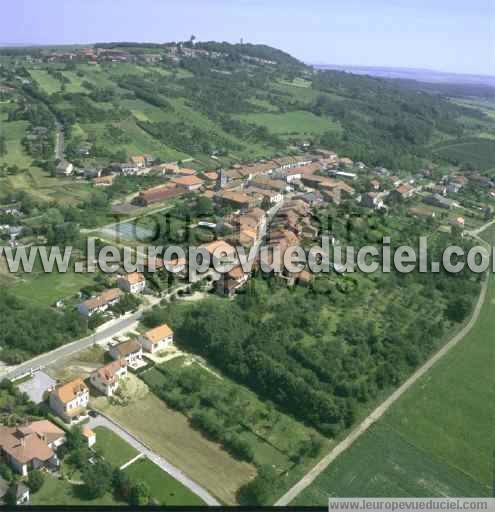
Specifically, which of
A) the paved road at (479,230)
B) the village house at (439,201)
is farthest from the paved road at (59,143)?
the paved road at (479,230)

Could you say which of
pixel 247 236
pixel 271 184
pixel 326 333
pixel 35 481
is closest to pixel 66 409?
pixel 35 481

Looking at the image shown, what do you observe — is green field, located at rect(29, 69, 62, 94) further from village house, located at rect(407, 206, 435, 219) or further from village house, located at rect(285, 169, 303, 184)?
village house, located at rect(407, 206, 435, 219)

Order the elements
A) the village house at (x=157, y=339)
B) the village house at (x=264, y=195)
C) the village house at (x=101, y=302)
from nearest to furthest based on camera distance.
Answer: the village house at (x=157, y=339) < the village house at (x=101, y=302) < the village house at (x=264, y=195)

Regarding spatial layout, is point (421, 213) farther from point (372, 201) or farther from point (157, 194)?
point (157, 194)

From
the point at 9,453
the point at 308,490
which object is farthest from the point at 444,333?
the point at 9,453

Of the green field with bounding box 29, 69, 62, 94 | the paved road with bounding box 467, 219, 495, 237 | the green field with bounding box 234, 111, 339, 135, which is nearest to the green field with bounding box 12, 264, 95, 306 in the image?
the paved road with bounding box 467, 219, 495, 237

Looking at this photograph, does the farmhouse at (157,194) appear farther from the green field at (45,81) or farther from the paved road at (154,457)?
the green field at (45,81)
